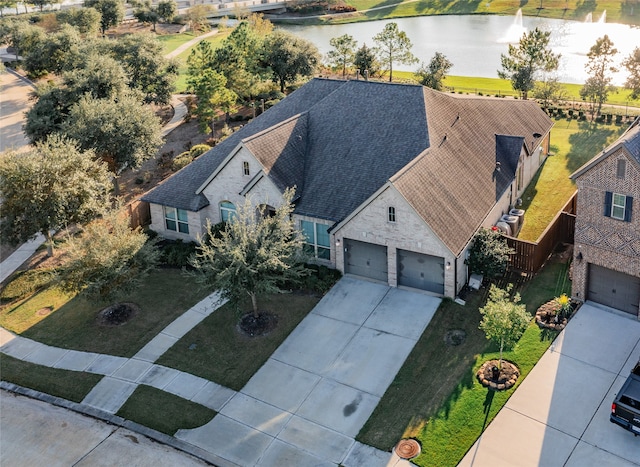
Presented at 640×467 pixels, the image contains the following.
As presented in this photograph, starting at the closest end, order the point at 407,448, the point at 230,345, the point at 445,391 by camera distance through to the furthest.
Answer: the point at 407,448
the point at 445,391
the point at 230,345

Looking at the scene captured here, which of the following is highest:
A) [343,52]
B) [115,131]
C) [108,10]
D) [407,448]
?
[108,10]

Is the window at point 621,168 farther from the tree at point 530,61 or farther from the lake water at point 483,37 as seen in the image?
the lake water at point 483,37

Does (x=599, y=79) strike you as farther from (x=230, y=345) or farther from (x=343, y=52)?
(x=230, y=345)

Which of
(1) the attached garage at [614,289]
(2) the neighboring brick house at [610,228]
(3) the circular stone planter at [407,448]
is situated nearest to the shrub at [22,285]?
(3) the circular stone planter at [407,448]

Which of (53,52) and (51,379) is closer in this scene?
(51,379)

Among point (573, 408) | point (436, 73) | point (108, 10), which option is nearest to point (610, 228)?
point (573, 408)

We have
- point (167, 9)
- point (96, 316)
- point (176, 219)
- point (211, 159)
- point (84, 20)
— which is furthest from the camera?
point (167, 9)

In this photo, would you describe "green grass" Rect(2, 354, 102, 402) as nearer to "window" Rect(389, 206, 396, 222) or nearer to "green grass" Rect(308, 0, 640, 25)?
"window" Rect(389, 206, 396, 222)
